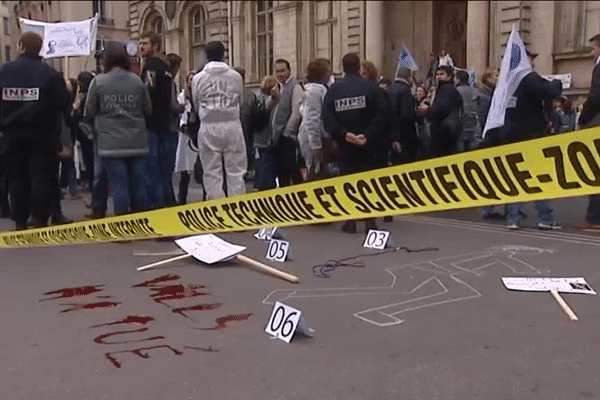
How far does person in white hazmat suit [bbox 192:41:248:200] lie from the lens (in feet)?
22.8

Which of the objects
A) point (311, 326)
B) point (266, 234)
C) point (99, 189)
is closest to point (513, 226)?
point (266, 234)

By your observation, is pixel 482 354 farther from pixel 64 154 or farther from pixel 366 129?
pixel 64 154

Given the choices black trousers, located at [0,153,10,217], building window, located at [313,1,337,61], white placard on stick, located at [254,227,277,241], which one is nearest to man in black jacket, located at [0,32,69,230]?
black trousers, located at [0,153,10,217]

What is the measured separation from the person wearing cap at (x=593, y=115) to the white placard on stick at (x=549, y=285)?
97.2 inches

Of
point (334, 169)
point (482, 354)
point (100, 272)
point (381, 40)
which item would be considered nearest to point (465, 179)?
point (482, 354)

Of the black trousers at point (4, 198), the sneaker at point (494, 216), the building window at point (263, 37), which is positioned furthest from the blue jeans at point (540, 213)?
the building window at point (263, 37)

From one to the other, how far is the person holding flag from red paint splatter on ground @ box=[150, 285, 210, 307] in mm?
3663

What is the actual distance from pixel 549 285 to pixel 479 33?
1705 centimetres

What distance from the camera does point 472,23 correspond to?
2075 cm

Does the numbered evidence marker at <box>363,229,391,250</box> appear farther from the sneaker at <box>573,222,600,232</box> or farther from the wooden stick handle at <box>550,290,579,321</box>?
the sneaker at <box>573,222,600,232</box>

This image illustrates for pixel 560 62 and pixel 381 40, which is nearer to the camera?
pixel 560 62

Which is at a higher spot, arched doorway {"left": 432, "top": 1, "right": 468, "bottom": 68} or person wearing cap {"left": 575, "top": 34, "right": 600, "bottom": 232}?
arched doorway {"left": 432, "top": 1, "right": 468, "bottom": 68}

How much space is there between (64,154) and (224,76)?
2.57m

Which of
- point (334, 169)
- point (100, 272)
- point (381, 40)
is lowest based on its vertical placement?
point (100, 272)
